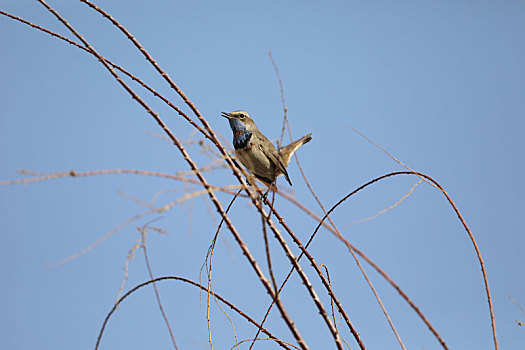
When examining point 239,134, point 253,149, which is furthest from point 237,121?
point 253,149

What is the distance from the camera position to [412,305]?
83cm

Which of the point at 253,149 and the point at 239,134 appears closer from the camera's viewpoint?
the point at 253,149

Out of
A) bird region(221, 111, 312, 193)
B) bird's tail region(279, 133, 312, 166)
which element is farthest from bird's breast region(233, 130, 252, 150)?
bird's tail region(279, 133, 312, 166)

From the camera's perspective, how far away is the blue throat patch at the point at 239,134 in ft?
9.43

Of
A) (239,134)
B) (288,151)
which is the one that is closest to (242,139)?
(239,134)

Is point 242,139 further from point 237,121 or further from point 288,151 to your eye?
point 288,151

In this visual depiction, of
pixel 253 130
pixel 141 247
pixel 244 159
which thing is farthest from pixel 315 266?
pixel 253 130

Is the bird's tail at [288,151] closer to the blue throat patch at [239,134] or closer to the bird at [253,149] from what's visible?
the bird at [253,149]

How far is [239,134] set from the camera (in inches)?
115

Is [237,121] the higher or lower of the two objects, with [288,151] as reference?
higher

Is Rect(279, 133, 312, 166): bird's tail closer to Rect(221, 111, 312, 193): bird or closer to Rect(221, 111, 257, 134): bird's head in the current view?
Rect(221, 111, 312, 193): bird

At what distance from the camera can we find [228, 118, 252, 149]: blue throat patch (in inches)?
113

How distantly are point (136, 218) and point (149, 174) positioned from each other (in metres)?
0.07

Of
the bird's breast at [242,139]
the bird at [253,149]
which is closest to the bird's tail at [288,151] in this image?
the bird at [253,149]
